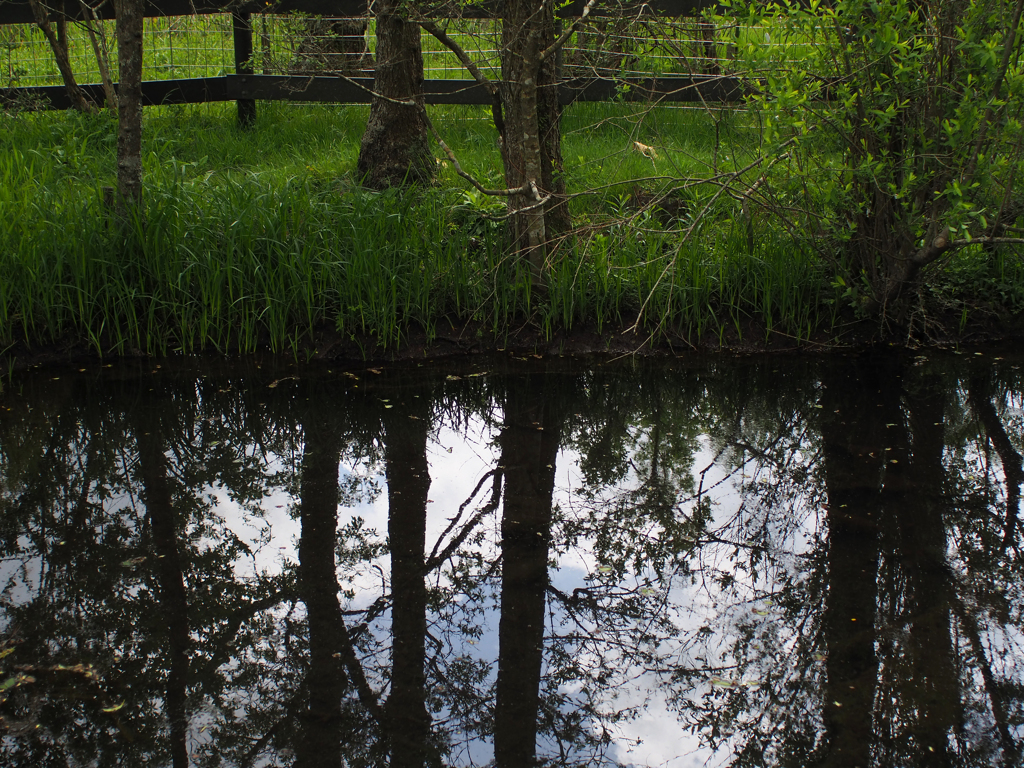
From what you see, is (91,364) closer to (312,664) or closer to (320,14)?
(312,664)

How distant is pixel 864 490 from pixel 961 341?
2.56 meters

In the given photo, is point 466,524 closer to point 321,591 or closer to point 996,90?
point 321,591

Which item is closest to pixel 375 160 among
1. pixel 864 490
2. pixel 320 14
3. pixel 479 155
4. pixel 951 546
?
pixel 479 155

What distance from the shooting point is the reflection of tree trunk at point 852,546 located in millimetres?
2467

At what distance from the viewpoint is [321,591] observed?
10.2 ft

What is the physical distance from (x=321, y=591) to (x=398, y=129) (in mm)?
4282

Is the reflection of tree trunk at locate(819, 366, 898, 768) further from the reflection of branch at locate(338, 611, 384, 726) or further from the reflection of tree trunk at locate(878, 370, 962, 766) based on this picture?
the reflection of branch at locate(338, 611, 384, 726)

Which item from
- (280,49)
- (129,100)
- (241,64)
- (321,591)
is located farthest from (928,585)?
(241,64)

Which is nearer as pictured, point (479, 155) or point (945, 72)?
point (945, 72)

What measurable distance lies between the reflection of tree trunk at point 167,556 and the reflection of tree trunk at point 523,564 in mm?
932

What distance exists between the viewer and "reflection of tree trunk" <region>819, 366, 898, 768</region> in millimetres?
2467

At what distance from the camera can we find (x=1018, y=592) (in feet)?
10.0

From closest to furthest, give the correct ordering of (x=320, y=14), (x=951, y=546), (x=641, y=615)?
(x=641, y=615), (x=951, y=546), (x=320, y=14)

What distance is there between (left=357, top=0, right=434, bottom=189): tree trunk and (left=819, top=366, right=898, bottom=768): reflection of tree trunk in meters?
3.43
